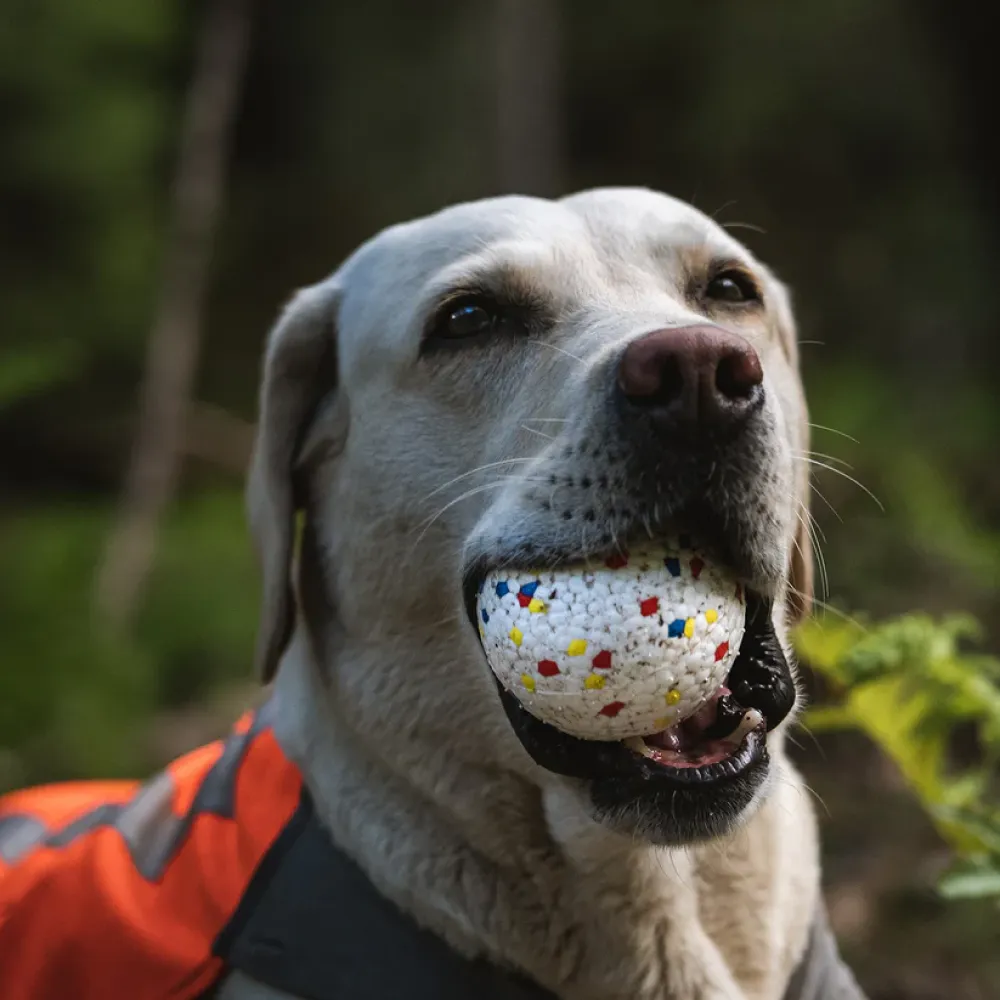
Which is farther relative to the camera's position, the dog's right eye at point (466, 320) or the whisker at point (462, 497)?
the dog's right eye at point (466, 320)

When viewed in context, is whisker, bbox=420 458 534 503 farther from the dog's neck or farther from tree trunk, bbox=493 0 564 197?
tree trunk, bbox=493 0 564 197

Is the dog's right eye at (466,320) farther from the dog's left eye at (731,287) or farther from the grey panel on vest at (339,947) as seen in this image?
the grey panel on vest at (339,947)

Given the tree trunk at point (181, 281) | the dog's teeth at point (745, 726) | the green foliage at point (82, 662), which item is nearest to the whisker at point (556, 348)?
the dog's teeth at point (745, 726)

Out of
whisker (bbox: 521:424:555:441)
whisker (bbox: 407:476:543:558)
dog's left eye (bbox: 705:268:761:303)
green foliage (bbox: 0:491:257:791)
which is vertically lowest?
green foliage (bbox: 0:491:257:791)

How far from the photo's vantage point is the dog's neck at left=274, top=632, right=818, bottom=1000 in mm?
2207

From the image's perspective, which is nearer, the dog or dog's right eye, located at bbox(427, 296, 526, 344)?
the dog

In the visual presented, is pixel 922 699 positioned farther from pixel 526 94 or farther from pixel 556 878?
pixel 526 94

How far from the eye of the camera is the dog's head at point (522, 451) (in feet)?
6.29

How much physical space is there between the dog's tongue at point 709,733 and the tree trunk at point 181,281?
648cm

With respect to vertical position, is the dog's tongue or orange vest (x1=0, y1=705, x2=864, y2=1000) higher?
the dog's tongue

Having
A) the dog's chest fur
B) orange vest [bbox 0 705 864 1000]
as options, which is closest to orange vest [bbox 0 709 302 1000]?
orange vest [bbox 0 705 864 1000]

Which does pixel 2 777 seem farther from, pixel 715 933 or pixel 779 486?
pixel 779 486

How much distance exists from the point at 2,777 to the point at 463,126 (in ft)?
24.7

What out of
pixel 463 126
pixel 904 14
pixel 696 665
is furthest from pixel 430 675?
pixel 904 14
